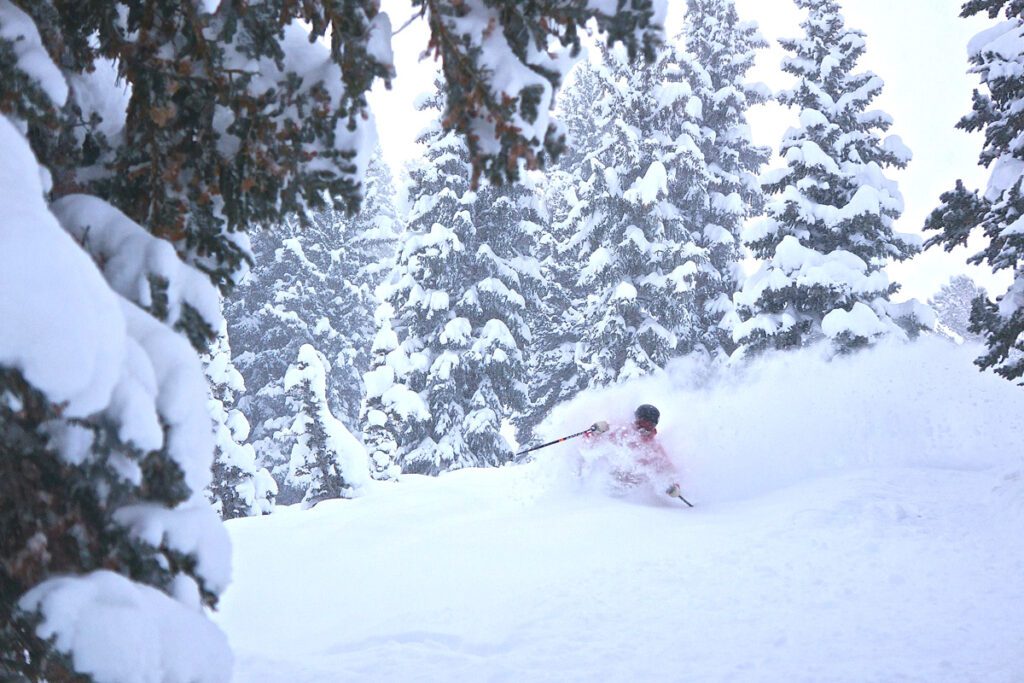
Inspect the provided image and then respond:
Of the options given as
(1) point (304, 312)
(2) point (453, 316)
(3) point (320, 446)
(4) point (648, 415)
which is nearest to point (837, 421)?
(4) point (648, 415)

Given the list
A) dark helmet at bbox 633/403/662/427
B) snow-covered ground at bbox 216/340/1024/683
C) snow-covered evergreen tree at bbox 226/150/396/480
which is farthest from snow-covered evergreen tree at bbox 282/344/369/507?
snow-covered evergreen tree at bbox 226/150/396/480

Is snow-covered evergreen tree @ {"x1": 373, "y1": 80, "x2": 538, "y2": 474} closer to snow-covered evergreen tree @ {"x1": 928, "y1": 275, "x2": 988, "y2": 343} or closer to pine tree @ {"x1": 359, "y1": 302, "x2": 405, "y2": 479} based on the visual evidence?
pine tree @ {"x1": 359, "y1": 302, "x2": 405, "y2": 479}

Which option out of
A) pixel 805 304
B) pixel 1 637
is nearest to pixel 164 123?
pixel 1 637

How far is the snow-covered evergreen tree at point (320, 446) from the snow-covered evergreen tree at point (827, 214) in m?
10.4

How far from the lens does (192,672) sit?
2234mm

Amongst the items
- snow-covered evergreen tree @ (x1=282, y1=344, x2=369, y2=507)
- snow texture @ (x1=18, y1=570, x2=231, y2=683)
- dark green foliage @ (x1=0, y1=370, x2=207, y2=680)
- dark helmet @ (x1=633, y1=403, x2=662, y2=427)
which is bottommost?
snow texture @ (x1=18, y1=570, x2=231, y2=683)

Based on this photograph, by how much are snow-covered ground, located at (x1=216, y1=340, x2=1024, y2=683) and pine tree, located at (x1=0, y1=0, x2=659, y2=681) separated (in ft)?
9.68

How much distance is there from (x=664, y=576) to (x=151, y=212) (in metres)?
5.38

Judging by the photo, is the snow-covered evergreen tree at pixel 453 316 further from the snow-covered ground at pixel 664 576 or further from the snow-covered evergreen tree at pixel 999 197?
the snow-covered evergreen tree at pixel 999 197

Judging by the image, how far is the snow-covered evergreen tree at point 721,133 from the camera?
86.7ft

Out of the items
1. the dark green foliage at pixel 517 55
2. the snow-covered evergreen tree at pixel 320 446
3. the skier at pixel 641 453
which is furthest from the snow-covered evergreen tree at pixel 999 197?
the snow-covered evergreen tree at pixel 320 446

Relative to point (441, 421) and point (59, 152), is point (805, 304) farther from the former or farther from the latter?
point (59, 152)

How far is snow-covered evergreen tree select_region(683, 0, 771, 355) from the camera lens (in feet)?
86.7

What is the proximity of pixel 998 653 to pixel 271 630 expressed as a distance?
5355 mm
